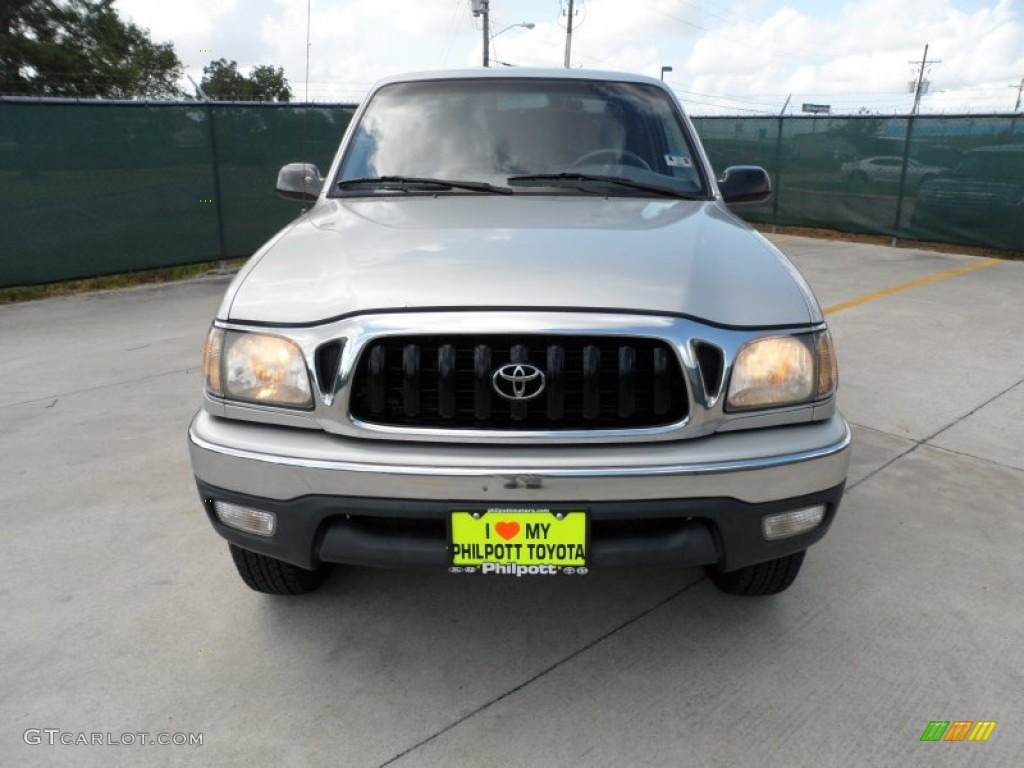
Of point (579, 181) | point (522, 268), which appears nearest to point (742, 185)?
point (579, 181)

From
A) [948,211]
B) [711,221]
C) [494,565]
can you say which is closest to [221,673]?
[494,565]

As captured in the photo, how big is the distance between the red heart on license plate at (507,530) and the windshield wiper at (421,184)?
150 cm

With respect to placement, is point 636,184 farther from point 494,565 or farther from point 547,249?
point 494,565

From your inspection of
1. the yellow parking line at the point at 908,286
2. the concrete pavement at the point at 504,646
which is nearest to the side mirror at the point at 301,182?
the concrete pavement at the point at 504,646

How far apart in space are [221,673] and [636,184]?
7.47 ft

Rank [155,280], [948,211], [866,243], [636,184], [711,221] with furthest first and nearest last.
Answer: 1. [866,243]
2. [948,211]
3. [155,280]
4. [636,184]
5. [711,221]

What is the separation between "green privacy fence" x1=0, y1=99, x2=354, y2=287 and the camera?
746 cm

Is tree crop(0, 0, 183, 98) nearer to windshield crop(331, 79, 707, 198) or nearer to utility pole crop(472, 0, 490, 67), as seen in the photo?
utility pole crop(472, 0, 490, 67)

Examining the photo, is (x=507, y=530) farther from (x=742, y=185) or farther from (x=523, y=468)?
(x=742, y=185)

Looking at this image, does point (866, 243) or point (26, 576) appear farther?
point (866, 243)

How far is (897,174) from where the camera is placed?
37.6ft

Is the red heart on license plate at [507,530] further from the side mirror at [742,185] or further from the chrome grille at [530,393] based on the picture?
the side mirror at [742,185]

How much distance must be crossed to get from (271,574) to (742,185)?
8.23 ft

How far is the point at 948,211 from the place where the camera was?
35.9 ft
